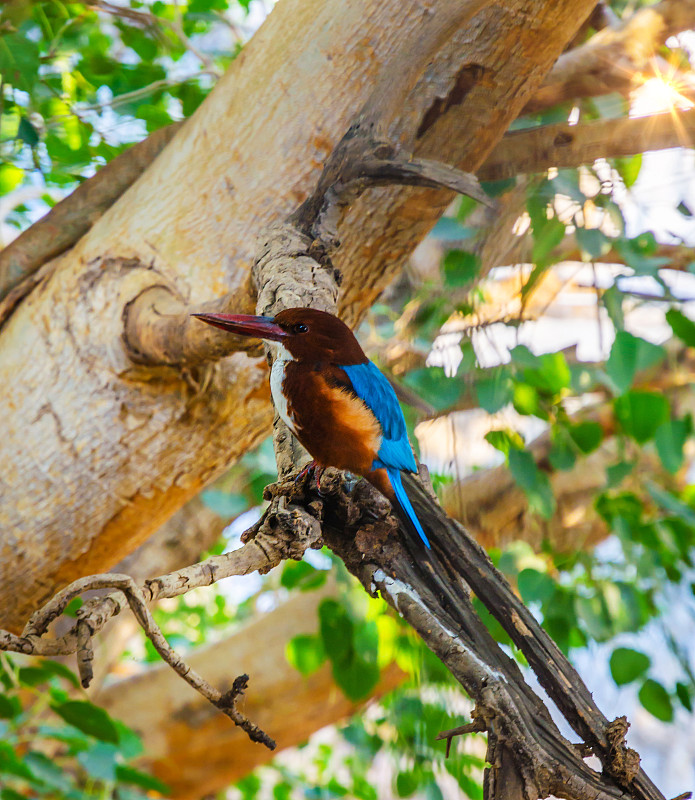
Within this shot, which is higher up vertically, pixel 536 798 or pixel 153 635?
pixel 153 635

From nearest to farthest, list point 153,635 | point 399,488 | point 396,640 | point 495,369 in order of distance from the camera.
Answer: point 153,635 → point 399,488 → point 495,369 → point 396,640

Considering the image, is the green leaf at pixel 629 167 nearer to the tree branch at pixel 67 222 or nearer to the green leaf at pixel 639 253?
the green leaf at pixel 639 253

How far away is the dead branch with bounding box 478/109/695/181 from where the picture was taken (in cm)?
119

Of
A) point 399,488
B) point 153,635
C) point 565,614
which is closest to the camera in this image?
point 153,635

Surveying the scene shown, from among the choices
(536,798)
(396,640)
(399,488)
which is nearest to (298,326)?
(399,488)

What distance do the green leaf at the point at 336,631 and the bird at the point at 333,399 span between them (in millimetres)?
978

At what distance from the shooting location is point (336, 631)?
1.72 meters

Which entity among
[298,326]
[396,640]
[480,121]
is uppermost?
[480,121]

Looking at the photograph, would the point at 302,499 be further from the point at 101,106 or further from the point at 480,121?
the point at 101,106

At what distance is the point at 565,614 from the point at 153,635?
3.83ft

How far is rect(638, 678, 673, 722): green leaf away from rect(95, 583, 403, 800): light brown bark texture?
1061mm

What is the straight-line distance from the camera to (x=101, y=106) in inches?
62.7

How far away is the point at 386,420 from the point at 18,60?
0.95 meters

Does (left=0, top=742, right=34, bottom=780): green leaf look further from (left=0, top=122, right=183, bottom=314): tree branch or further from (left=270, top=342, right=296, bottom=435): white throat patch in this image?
(left=270, top=342, right=296, bottom=435): white throat patch
